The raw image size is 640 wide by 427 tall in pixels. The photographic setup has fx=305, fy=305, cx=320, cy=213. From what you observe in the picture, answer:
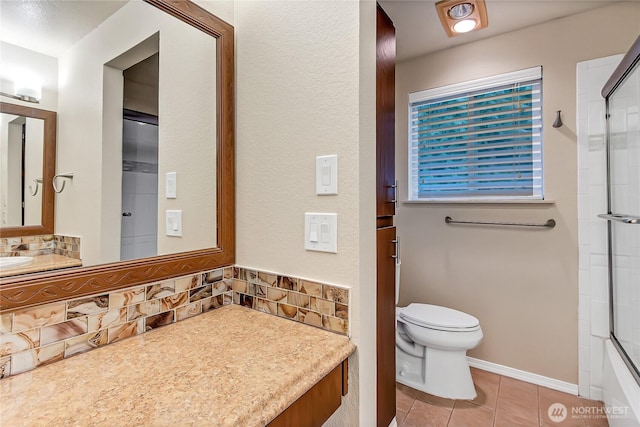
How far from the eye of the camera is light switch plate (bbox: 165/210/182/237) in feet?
3.46

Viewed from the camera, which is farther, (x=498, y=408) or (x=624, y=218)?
(x=498, y=408)

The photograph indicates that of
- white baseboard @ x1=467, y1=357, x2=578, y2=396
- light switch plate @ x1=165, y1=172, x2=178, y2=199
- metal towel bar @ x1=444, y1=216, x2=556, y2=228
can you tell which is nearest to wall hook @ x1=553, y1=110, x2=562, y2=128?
metal towel bar @ x1=444, y1=216, x2=556, y2=228

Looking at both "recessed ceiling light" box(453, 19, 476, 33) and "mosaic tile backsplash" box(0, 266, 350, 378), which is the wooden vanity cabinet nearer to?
"mosaic tile backsplash" box(0, 266, 350, 378)

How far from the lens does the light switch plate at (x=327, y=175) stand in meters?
0.95

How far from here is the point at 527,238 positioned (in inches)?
77.8

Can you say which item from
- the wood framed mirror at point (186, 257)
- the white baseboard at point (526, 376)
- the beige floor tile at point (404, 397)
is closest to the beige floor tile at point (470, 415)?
the beige floor tile at point (404, 397)

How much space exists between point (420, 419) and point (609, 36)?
2.41m

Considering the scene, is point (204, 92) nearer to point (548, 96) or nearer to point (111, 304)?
point (111, 304)

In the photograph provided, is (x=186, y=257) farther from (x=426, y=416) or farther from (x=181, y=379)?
(x=426, y=416)

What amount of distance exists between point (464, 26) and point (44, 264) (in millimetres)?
2266

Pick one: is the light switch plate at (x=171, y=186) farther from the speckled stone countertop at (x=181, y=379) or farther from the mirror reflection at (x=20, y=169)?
the speckled stone countertop at (x=181, y=379)

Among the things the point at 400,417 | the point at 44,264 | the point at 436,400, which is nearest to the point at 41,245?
the point at 44,264

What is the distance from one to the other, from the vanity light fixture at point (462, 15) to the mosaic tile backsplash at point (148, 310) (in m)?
1.66

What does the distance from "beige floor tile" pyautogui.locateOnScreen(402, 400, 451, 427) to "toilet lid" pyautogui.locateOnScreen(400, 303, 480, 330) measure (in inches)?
17.5
